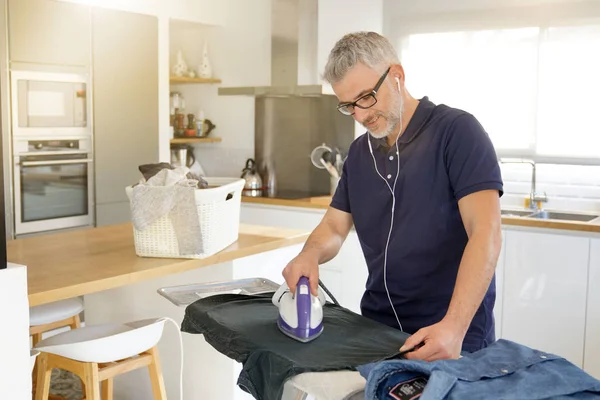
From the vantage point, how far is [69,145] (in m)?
4.18

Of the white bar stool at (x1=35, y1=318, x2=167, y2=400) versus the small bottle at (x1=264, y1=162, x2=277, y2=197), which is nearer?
the white bar stool at (x1=35, y1=318, x2=167, y2=400)

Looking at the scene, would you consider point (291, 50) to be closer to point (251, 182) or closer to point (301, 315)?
point (251, 182)

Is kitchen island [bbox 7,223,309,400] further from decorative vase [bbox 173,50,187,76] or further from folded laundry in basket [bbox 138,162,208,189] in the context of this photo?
decorative vase [bbox 173,50,187,76]

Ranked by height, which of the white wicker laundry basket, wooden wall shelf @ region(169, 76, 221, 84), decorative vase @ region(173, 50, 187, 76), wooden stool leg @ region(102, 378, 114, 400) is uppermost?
decorative vase @ region(173, 50, 187, 76)

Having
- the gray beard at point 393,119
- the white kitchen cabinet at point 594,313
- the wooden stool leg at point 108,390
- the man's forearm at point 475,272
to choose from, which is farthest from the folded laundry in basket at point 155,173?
the white kitchen cabinet at point 594,313

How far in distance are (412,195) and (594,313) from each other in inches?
76.7

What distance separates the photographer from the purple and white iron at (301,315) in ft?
5.34

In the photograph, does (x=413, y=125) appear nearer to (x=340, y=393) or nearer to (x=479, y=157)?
(x=479, y=157)

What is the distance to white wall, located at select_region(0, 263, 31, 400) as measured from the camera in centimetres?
192

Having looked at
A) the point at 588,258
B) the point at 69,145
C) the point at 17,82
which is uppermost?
the point at 17,82

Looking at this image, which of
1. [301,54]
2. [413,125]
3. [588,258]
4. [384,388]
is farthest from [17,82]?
[384,388]

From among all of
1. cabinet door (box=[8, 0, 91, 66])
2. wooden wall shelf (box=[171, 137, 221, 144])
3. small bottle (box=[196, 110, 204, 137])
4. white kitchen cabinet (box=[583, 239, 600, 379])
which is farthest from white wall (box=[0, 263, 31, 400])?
small bottle (box=[196, 110, 204, 137])

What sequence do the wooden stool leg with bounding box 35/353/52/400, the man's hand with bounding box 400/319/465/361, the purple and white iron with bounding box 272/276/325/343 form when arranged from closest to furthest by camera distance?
the man's hand with bounding box 400/319/465/361
the purple and white iron with bounding box 272/276/325/343
the wooden stool leg with bounding box 35/353/52/400

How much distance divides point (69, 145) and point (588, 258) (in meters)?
2.70
